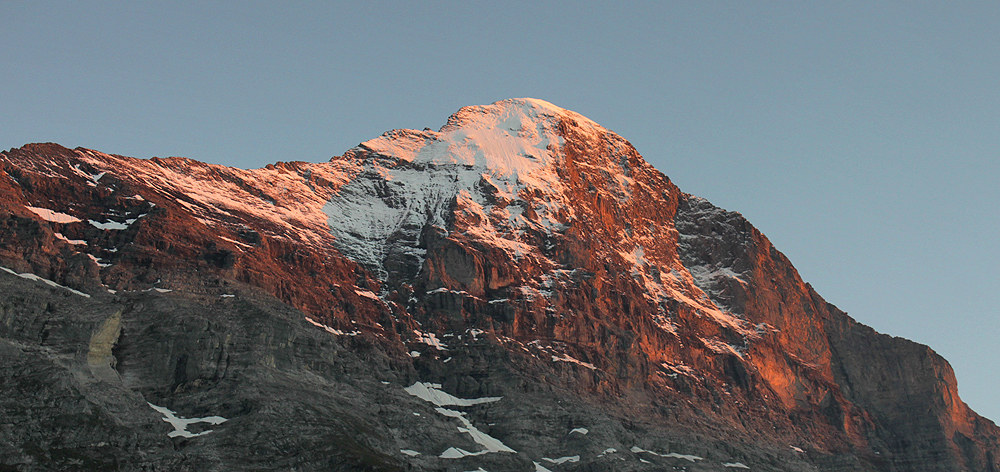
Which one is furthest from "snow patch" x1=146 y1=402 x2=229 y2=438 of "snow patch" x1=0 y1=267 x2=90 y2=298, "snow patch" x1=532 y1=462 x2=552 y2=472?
"snow patch" x1=532 y1=462 x2=552 y2=472

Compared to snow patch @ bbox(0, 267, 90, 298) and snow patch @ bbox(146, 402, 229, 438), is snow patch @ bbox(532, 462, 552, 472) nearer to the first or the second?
snow patch @ bbox(146, 402, 229, 438)

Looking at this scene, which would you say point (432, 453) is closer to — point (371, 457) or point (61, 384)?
point (371, 457)

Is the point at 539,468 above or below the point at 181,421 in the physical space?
above

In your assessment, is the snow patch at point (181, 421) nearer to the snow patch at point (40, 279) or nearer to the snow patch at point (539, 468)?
the snow patch at point (40, 279)

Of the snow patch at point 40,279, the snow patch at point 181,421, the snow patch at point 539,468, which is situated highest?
the snow patch at point 40,279

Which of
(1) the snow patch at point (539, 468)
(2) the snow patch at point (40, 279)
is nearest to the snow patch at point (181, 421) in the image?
(2) the snow patch at point (40, 279)

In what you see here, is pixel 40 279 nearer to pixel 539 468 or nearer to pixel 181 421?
pixel 181 421

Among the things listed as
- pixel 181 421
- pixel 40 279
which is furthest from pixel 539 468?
pixel 40 279

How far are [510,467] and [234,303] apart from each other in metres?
53.5

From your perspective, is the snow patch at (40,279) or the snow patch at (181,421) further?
the snow patch at (40,279)

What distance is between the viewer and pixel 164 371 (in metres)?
181

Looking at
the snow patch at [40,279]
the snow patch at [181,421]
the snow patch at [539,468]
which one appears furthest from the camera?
the snow patch at [539,468]

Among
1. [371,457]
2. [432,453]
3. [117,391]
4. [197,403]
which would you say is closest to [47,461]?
[117,391]

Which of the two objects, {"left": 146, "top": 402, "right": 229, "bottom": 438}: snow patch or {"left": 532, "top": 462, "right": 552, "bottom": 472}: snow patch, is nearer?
{"left": 146, "top": 402, "right": 229, "bottom": 438}: snow patch
